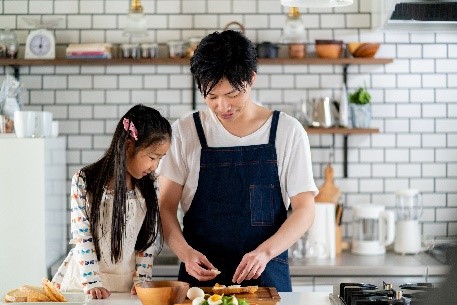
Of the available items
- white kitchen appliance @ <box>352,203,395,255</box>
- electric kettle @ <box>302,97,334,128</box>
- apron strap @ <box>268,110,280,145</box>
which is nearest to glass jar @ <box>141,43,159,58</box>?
electric kettle @ <box>302,97,334,128</box>

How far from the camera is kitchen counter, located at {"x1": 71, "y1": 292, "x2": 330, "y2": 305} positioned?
2.30 m

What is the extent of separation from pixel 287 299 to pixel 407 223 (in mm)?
2381

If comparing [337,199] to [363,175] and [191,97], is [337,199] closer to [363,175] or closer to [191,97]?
[363,175]

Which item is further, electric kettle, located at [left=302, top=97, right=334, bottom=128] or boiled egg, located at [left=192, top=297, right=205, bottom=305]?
electric kettle, located at [left=302, top=97, right=334, bottom=128]

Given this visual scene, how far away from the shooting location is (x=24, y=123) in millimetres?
4211

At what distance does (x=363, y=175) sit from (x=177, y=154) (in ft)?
7.74

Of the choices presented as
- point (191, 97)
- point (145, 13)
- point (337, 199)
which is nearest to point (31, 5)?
point (145, 13)

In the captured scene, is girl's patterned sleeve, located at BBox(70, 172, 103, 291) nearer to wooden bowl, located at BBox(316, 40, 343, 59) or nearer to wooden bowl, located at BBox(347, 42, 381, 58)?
wooden bowl, located at BBox(316, 40, 343, 59)

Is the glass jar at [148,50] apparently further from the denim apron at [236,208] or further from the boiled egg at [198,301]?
the boiled egg at [198,301]

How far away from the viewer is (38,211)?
13.8ft

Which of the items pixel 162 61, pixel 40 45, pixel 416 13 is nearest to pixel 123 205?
pixel 416 13

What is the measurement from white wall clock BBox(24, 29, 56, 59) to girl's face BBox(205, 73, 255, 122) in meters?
2.43

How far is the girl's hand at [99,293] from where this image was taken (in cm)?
240

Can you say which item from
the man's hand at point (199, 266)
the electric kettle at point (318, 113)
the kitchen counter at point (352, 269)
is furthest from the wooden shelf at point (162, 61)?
the man's hand at point (199, 266)
